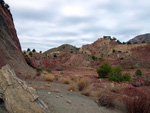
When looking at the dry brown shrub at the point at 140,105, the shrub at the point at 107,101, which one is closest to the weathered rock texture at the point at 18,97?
the shrub at the point at 107,101

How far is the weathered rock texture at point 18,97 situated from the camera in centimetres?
390

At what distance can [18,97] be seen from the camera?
4004 mm

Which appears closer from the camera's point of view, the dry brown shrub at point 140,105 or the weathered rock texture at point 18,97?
the weathered rock texture at point 18,97

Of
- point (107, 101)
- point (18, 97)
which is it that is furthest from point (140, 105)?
point (18, 97)

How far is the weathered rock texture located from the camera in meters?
3.90

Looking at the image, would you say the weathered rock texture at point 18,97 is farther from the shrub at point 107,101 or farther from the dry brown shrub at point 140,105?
the dry brown shrub at point 140,105

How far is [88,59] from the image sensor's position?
206ft

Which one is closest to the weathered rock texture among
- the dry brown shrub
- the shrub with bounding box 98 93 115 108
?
the shrub with bounding box 98 93 115 108

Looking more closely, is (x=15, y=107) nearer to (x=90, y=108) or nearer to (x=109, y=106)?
(x=90, y=108)

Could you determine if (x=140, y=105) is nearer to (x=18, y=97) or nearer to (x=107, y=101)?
(x=107, y=101)

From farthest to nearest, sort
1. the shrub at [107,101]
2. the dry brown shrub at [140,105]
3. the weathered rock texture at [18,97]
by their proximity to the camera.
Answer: the shrub at [107,101] → the dry brown shrub at [140,105] → the weathered rock texture at [18,97]

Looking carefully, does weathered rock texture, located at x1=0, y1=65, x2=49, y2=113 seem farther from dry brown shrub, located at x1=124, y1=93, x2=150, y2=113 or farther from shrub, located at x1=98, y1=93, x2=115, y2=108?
dry brown shrub, located at x1=124, y1=93, x2=150, y2=113

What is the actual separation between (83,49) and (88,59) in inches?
1220

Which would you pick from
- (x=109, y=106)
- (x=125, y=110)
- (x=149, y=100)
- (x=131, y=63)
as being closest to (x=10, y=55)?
(x=109, y=106)
